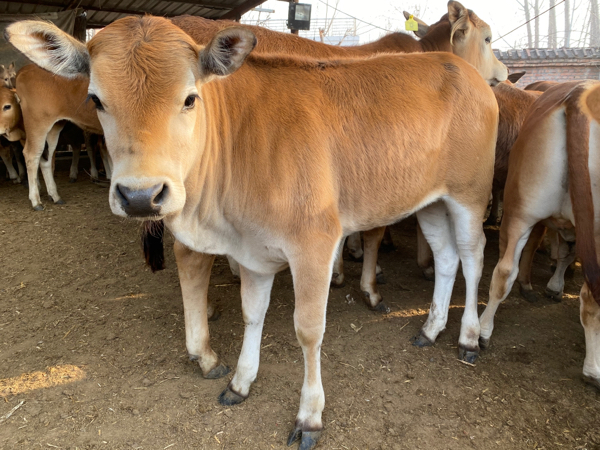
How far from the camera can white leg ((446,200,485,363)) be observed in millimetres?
3867

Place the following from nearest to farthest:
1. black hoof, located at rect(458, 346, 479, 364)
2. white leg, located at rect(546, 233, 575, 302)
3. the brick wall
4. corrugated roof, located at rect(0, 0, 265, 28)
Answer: black hoof, located at rect(458, 346, 479, 364) → white leg, located at rect(546, 233, 575, 302) → corrugated roof, located at rect(0, 0, 265, 28) → the brick wall

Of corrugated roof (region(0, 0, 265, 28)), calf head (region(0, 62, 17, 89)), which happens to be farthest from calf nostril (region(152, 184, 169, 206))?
corrugated roof (region(0, 0, 265, 28))

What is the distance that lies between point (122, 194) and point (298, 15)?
7.45 meters

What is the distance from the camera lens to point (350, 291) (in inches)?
197

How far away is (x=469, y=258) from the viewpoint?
13.2 feet

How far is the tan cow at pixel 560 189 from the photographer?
3105mm

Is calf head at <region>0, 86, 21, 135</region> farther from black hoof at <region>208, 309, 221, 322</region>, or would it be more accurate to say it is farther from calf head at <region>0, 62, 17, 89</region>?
black hoof at <region>208, 309, 221, 322</region>

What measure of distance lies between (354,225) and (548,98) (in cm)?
212

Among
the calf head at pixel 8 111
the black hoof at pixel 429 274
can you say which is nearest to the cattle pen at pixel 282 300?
the black hoof at pixel 429 274

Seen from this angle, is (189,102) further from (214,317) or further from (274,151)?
(214,317)

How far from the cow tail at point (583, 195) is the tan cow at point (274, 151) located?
2.32ft

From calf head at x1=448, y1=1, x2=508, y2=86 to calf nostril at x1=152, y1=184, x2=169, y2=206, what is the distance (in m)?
4.80

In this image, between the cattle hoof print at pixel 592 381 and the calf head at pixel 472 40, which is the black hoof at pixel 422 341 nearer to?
the cattle hoof print at pixel 592 381

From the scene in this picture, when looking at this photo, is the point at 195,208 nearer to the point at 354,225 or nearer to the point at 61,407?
the point at 354,225
